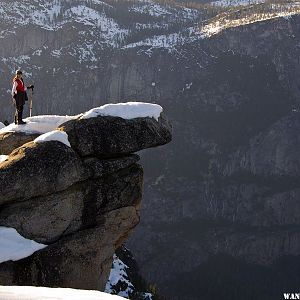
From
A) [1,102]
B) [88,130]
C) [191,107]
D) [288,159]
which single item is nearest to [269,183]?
[288,159]

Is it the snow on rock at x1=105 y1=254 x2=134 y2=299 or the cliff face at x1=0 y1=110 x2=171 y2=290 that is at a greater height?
the cliff face at x1=0 y1=110 x2=171 y2=290

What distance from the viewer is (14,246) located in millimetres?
19797

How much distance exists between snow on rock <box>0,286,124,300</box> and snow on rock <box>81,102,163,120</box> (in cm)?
1205

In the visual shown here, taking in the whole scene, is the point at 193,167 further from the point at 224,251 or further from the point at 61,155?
the point at 61,155

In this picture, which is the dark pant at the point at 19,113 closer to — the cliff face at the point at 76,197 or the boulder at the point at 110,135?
the boulder at the point at 110,135

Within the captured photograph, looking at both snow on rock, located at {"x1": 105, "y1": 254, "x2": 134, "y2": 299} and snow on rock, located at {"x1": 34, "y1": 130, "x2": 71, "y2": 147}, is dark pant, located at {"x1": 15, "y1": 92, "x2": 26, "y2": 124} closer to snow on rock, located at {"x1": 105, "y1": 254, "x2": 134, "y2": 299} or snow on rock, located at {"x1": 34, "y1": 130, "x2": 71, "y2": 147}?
snow on rock, located at {"x1": 34, "y1": 130, "x2": 71, "y2": 147}

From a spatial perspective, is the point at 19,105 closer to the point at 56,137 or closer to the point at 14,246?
the point at 56,137

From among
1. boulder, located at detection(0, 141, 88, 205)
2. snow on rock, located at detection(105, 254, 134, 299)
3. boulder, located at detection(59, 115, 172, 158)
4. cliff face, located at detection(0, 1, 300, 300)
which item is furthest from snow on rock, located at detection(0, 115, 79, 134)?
cliff face, located at detection(0, 1, 300, 300)

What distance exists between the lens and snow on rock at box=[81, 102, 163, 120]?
914 inches

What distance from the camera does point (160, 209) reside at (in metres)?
180

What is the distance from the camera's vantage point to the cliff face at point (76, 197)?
67.4ft

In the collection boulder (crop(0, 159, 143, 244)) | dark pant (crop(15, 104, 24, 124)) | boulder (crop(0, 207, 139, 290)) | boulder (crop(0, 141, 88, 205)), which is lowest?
boulder (crop(0, 207, 139, 290))

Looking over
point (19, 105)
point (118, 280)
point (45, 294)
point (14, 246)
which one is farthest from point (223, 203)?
point (45, 294)

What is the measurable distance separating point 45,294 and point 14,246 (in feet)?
29.6
